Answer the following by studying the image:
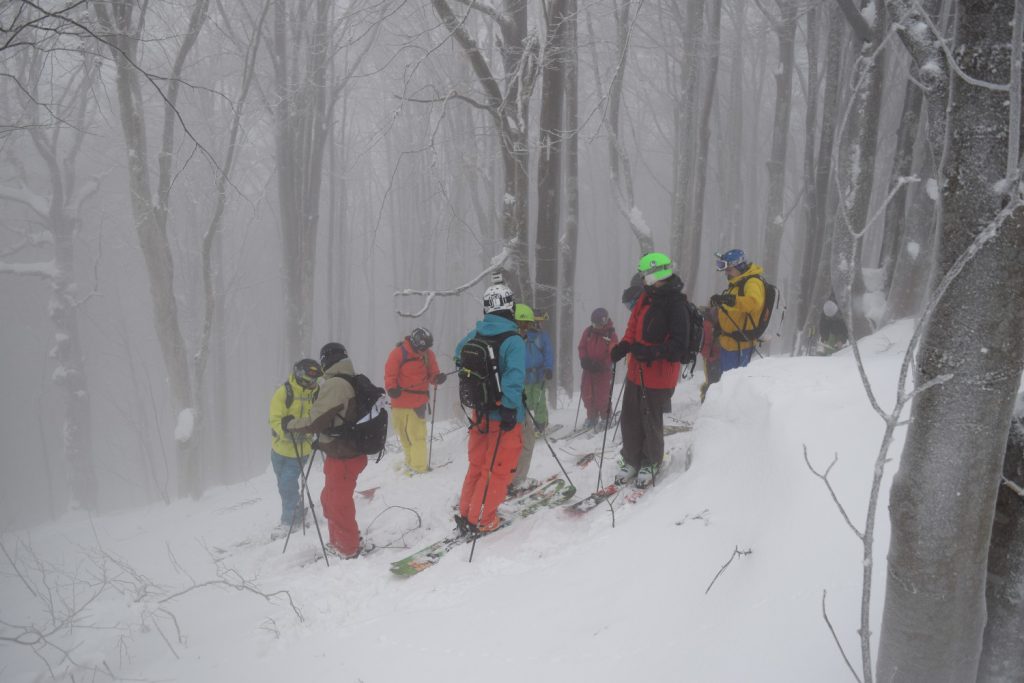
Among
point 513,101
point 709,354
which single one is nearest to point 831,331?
point 709,354

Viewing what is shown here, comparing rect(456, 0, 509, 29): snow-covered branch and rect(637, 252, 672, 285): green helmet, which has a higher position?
rect(456, 0, 509, 29): snow-covered branch

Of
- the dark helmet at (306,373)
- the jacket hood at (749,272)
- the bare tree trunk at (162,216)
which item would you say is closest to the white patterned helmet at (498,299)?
the dark helmet at (306,373)

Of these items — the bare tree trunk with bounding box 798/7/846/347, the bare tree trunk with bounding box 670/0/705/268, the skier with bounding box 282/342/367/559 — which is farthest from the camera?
the bare tree trunk with bounding box 670/0/705/268

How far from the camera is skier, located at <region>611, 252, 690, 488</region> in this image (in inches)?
188

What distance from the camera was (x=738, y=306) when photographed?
20.6ft

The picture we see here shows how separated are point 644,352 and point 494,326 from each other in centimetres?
133

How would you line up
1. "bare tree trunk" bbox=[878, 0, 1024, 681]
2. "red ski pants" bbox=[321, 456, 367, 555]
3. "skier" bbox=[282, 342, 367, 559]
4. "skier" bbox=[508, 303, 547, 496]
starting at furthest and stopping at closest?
"skier" bbox=[508, 303, 547, 496] → "red ski pants" bbox=[321, 456, 367, 555] → "skier" bbox=[282, 342, 367, 559] → "bare tree trunk" bbox=[878, 0, 1024, 681]

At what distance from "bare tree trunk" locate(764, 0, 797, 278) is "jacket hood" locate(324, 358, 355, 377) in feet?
32.0

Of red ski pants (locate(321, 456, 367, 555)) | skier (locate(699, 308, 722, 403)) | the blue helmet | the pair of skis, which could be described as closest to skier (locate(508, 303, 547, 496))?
the pair of skis

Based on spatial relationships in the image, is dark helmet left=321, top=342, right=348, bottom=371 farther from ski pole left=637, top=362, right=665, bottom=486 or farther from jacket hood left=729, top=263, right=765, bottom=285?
jacket hood left=729, top=263, right=765, bottom=285

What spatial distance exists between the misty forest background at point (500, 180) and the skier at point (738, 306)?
3.67 feet

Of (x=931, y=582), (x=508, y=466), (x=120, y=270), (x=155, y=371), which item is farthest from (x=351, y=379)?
(x=155, y=371)

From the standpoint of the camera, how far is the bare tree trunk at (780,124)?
34.8 ft

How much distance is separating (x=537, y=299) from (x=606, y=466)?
3383mm
